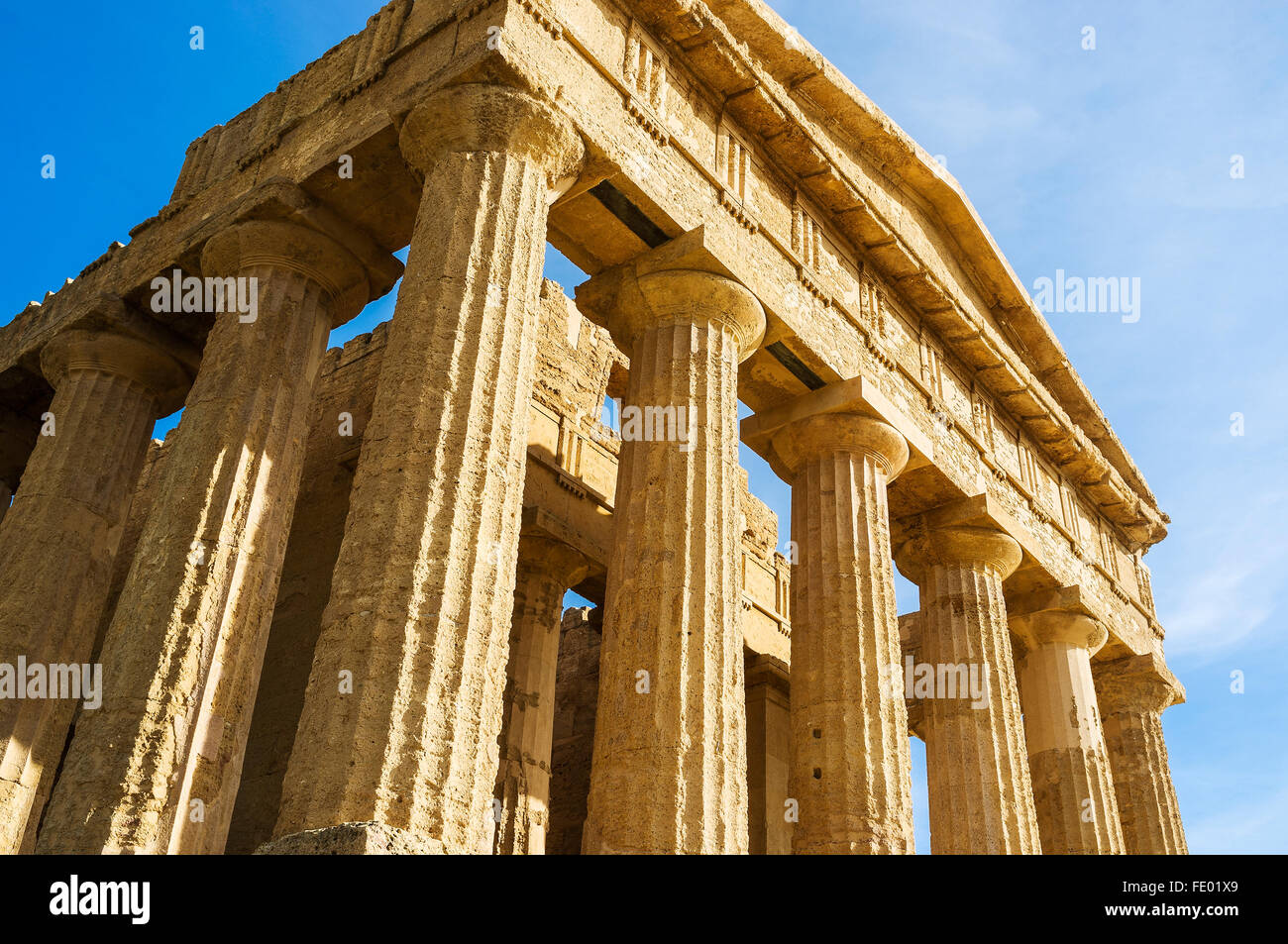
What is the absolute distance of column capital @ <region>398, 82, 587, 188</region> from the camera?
1047cm

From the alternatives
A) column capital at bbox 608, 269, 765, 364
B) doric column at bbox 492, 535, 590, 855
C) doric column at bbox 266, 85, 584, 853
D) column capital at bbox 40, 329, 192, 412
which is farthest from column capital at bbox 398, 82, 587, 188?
doric column at bbox 492, 535, 590, 855

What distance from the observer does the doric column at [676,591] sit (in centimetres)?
950

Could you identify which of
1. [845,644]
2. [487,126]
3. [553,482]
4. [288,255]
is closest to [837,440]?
[845,644]

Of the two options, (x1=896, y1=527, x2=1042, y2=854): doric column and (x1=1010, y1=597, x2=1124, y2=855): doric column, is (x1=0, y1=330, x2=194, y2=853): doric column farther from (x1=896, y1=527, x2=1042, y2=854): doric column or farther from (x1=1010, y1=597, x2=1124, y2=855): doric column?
(x1=1010, y1=597, x2=1124, y2=855): doric column

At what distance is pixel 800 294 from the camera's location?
14.3 metres

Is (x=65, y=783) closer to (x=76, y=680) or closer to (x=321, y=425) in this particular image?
(x=76, y=680)

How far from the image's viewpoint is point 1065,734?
17.8 metres

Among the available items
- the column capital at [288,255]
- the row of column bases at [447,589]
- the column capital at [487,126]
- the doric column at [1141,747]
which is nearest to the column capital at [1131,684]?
the doric column at [1141,747]

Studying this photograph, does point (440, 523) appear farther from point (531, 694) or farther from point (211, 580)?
point (531, 694)

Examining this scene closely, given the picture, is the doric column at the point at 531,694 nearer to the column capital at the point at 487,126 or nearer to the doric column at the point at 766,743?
the doric column at the point at 766,743

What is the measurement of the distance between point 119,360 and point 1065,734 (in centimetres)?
1418
